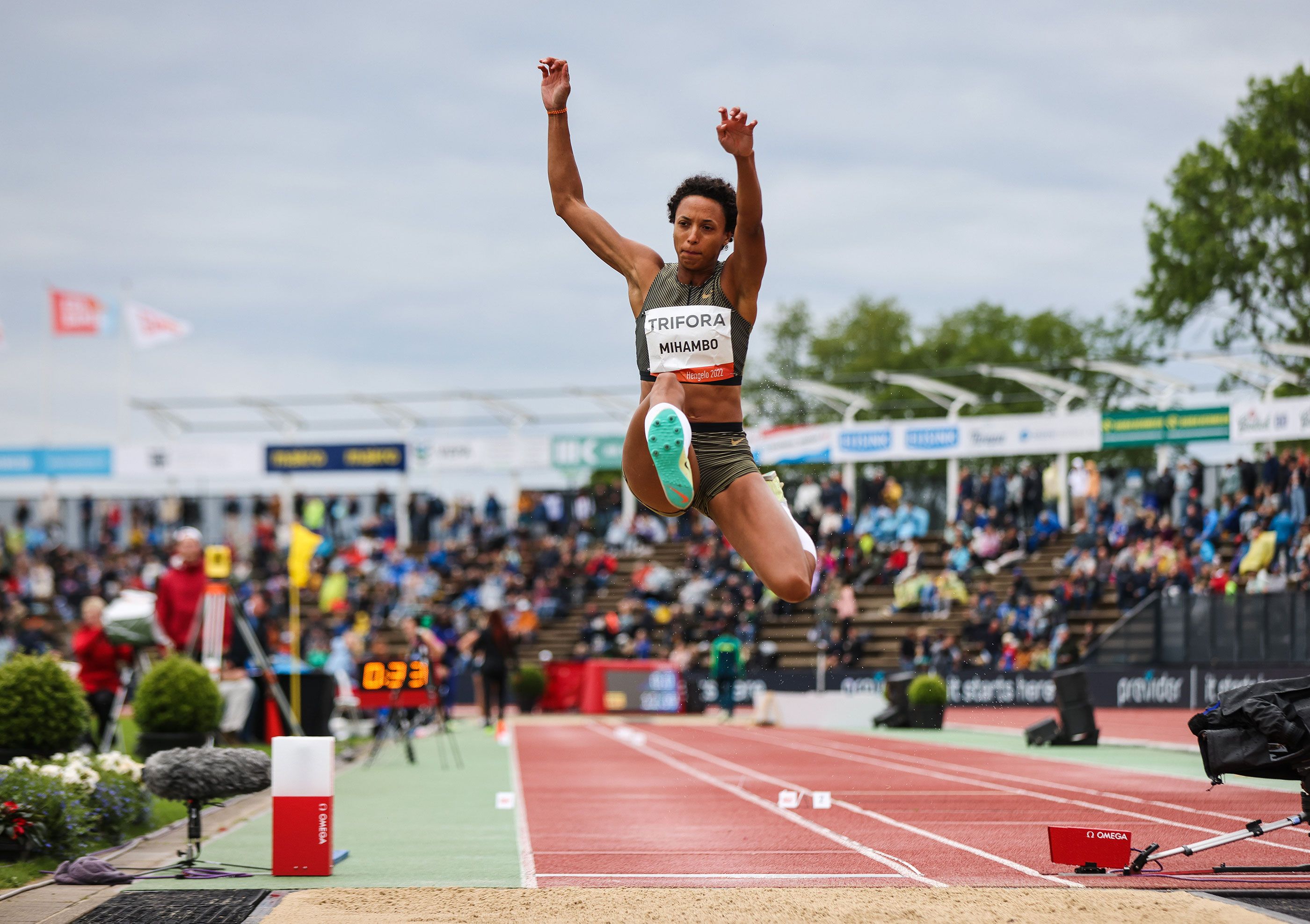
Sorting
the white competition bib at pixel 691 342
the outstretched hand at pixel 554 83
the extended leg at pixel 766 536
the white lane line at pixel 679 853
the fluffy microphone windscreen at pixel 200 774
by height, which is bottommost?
the white lane line at pixel 679 853

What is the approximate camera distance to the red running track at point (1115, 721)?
18781 millimetres

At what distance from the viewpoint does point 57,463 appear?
42.5 meters

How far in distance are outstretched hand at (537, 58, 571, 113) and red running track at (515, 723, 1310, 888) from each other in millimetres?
4055

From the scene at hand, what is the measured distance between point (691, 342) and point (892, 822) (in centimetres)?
482

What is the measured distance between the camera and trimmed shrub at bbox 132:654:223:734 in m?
11.8

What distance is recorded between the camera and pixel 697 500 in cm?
700

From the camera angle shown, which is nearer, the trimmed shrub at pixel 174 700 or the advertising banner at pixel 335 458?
the trimmed shrub at pixel 174 700

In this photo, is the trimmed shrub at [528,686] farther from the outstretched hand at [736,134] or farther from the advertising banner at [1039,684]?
the outstretched hand at [736,134]

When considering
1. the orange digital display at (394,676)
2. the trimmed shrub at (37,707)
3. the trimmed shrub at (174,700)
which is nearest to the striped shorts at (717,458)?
the trimmed shrub at (37,707)

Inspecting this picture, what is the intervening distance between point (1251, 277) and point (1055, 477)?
14.7 m

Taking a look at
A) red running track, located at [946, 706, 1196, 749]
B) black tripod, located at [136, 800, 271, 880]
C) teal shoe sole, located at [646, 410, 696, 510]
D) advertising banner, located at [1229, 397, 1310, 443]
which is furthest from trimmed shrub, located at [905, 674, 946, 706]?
teal shoe sole, located at [646, 410, 696, 510]

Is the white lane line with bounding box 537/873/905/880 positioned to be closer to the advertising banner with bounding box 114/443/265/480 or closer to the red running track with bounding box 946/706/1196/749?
the red running track with bounding box 946/706/1196/749

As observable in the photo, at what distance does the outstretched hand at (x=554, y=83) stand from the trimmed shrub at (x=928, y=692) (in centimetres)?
1580

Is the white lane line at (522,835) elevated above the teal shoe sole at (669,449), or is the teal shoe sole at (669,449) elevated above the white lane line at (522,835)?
the teal shoe sole at (669,449)
